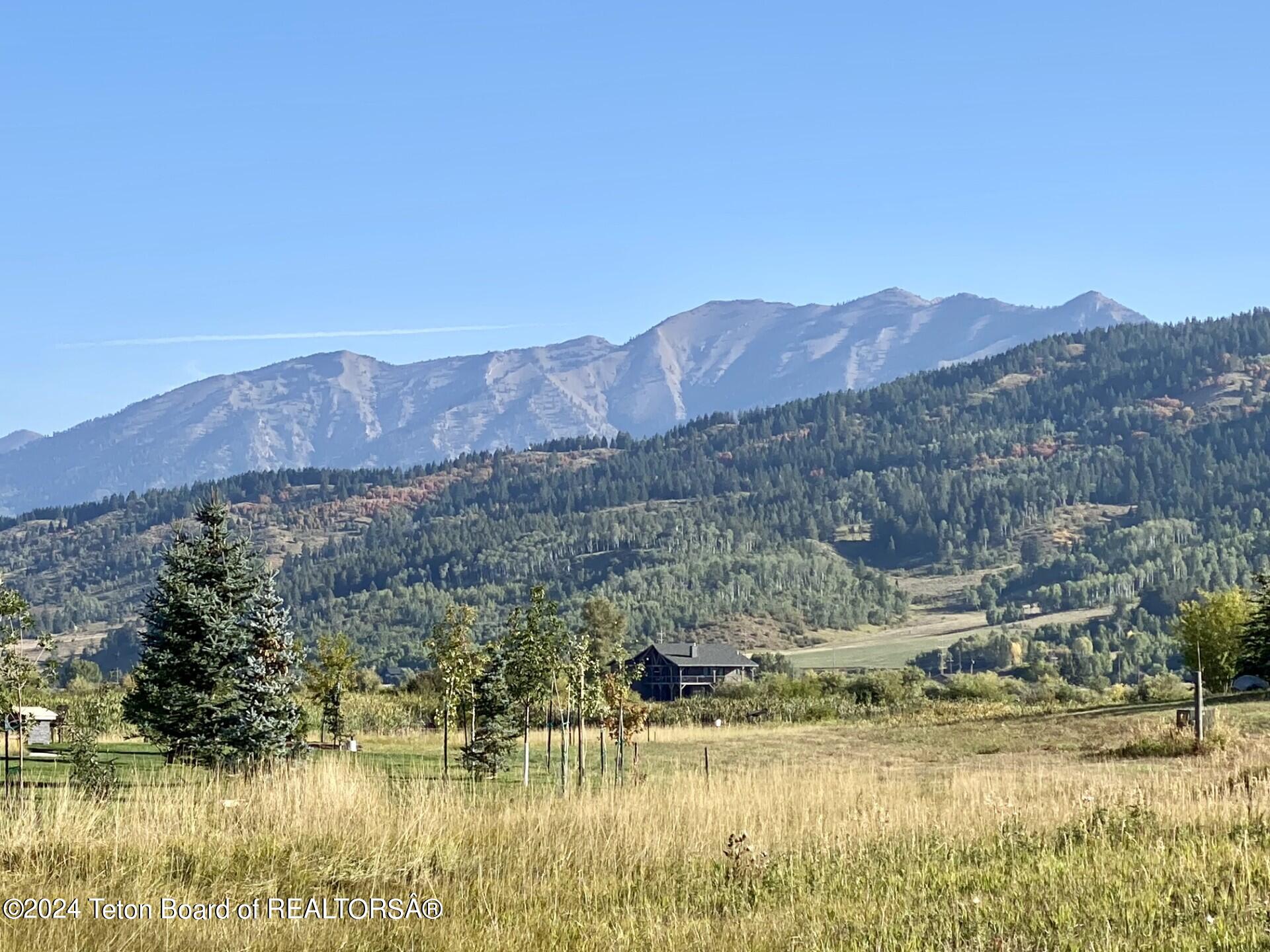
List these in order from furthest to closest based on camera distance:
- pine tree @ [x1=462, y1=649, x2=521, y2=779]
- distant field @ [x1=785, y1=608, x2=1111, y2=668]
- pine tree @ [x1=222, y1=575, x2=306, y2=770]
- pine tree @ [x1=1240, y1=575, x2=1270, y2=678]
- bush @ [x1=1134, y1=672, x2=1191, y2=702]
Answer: distant field @ [x1=785, y1=608, x2=1111, y2=668] → bush @ [x1=1134, y1=672, x2=1191, y2=702] → pine tree @ [x1=1240, y1=575, x2=1270, y2=678] → pine tree @ [x1=462, y1=649, x2=521, y2=779] → pine tree @ [x1=222, y1=575, x2=306, y2=770]

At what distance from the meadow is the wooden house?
113 metres

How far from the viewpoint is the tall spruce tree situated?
96.4 ft

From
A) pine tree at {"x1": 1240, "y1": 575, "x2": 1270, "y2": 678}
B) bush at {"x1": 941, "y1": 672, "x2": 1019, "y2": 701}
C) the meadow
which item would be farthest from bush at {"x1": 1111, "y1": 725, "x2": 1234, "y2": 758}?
bush at {"x1": 941, "y1": 672, "x2": 1019, "y2": 701}

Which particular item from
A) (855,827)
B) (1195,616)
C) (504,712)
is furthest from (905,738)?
(855,827)

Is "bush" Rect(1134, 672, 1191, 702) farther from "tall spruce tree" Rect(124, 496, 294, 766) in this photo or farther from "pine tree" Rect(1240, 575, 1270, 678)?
"tall spruce tree" Rect(124, 496, 294, 766)

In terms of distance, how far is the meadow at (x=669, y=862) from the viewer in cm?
872

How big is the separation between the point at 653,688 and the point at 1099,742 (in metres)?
96.6

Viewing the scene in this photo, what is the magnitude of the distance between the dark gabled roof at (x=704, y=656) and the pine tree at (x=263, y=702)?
3831 inches

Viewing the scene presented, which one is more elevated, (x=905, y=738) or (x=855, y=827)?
(x=855, y=827)

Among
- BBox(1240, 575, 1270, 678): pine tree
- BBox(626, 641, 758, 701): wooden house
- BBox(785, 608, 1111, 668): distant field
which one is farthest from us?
BBox(785, 608, 1111, 668): distant field

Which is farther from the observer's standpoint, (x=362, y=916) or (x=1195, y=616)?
(x=1195, y=616)

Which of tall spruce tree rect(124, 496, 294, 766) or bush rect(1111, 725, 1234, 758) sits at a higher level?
tall spruce tree rect(124, 496, 294, 766)

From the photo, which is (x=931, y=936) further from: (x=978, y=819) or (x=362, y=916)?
(x=978, y=819)

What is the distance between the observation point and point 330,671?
4862cm
